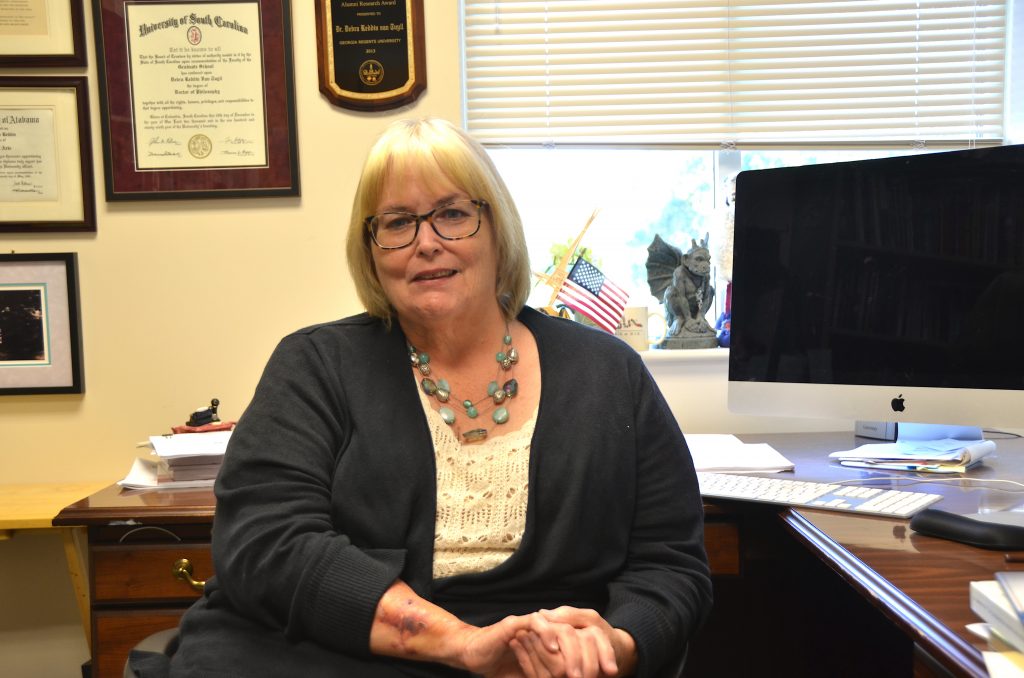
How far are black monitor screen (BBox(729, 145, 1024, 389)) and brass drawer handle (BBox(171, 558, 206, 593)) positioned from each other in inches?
43.5

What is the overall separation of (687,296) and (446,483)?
1132 mm

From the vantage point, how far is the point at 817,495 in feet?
4.59

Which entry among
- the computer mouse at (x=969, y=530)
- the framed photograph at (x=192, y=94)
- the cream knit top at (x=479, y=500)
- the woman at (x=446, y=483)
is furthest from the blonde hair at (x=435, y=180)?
the framed photograph at (x=192, y=94)

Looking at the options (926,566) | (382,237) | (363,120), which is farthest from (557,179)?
(926,566)

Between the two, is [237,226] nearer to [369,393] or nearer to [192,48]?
[192,48]

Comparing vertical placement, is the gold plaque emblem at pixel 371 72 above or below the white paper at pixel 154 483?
above

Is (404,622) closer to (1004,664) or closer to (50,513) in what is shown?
(1004,664)

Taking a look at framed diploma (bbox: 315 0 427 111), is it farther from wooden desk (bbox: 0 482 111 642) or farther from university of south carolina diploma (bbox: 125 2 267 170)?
wooden desk (bbox: 0 482 111 642)

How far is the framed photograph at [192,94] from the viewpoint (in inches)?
81.8

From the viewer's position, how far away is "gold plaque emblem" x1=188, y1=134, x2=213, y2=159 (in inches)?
82.4

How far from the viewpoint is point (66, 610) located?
217 cm

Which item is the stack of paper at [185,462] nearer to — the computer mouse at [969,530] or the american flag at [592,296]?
the american flag at [592,296]

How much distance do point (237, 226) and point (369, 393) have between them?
998mm

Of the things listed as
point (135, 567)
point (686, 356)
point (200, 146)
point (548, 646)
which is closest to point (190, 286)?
point (200, 146)
